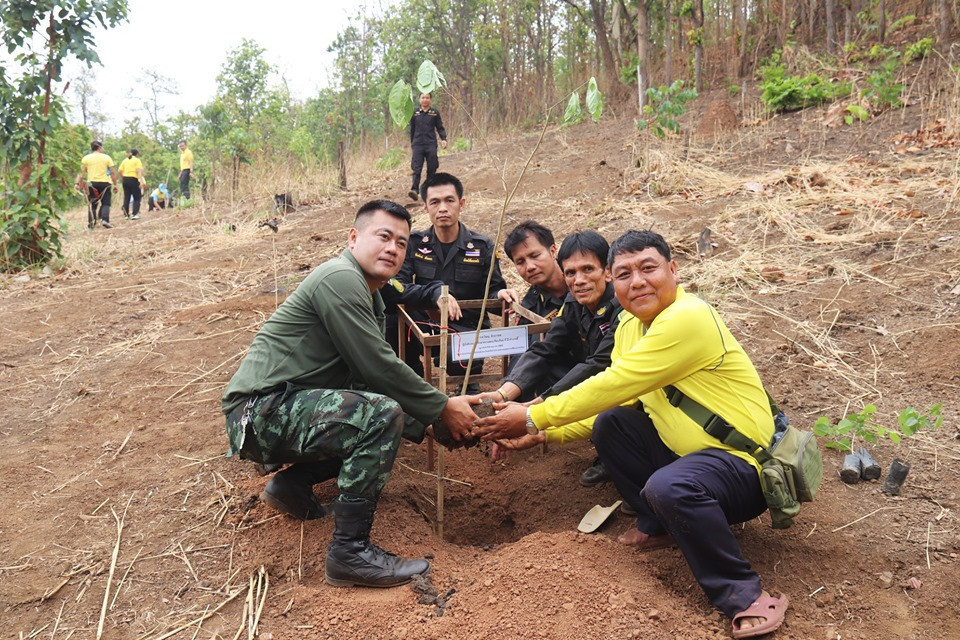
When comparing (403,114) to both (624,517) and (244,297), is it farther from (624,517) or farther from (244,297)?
(244,297)

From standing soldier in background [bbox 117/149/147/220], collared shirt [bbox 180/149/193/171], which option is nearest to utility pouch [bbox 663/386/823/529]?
standing soldier in background [bbox 117/149/147/220]

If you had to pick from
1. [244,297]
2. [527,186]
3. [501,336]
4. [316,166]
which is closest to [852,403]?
[501,336]

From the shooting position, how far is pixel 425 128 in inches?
367

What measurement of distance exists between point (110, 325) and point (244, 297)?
1.16 meters

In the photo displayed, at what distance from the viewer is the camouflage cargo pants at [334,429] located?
7.91 ft

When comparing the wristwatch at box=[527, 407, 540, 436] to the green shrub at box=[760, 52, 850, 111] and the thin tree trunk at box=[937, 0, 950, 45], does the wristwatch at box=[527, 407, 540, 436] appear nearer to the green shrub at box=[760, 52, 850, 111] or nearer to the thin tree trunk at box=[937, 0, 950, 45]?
the green shrub at box=[760, 52, 850, 111]

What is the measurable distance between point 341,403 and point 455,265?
6.32 feet

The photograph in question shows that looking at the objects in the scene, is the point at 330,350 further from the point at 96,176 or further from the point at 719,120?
the point at 96,176

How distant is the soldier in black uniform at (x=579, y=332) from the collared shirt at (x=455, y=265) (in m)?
0.92

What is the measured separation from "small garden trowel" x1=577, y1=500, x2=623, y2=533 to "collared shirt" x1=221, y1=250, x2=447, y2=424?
0.79m

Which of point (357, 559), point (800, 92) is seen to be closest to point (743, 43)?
point (800, 92)

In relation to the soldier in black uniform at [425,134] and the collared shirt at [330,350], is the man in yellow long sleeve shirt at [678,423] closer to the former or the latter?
the collared shirt at [330,350]

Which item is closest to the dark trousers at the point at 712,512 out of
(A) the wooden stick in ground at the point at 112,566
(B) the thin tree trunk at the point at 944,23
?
(A) the wooden stick in ground at the point at 112,566

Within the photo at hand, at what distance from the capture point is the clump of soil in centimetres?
955
